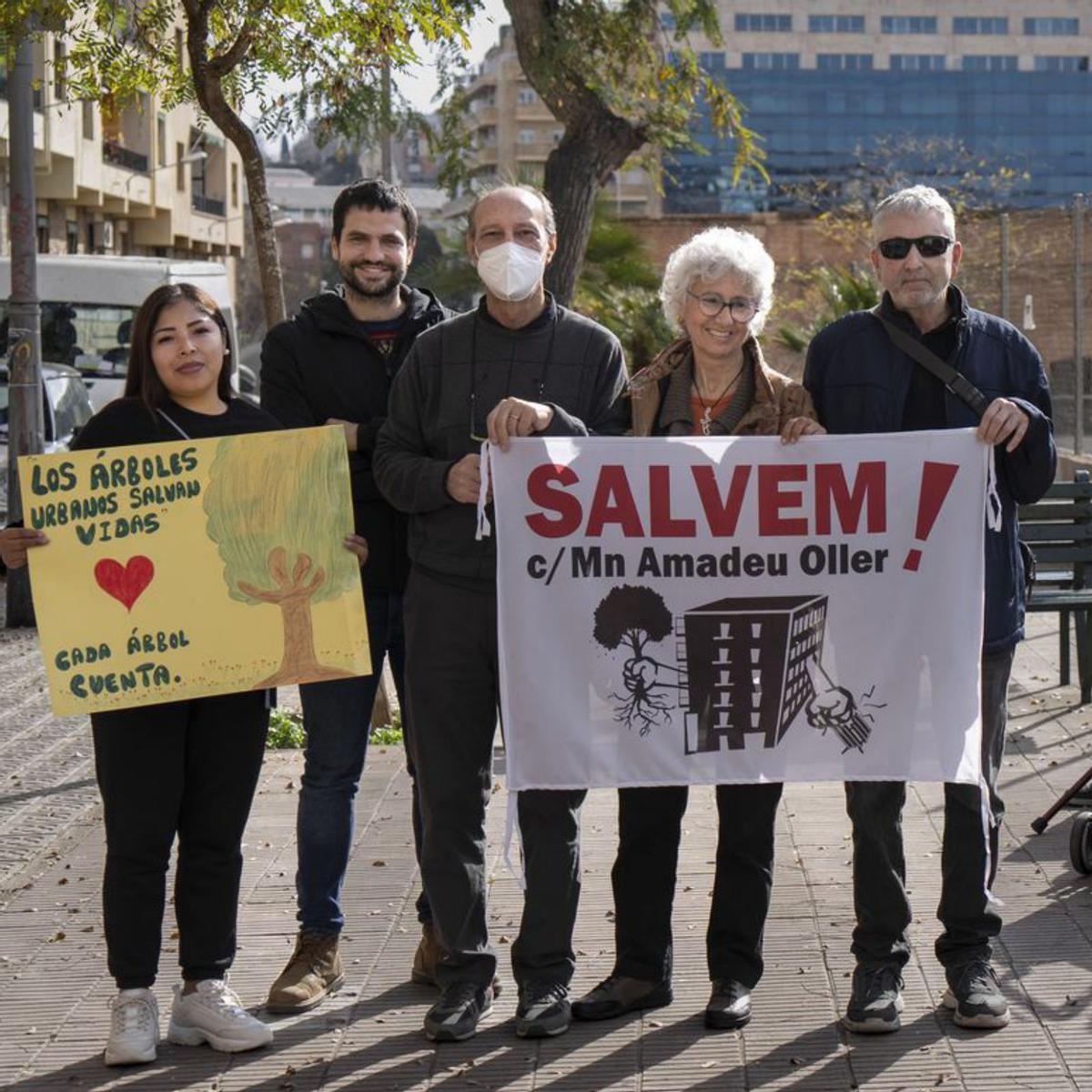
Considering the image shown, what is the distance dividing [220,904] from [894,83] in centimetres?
13598

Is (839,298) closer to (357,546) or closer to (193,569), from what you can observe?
(357,546)

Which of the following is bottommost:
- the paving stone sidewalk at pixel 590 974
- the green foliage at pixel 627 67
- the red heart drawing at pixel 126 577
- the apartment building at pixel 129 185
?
the paving stone sidewalk at pixel 590 974

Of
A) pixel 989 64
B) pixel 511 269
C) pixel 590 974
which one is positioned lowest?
pixel 590 974

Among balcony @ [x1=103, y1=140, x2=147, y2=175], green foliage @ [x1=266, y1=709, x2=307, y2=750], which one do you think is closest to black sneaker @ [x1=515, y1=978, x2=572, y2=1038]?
green foliage @ [x1=266, y1=709, x2=307, y2=750]

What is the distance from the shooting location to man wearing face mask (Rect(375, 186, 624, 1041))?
4895 mm

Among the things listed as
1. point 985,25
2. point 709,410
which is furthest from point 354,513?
point 985,25

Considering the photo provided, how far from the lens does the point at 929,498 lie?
4.93 metres

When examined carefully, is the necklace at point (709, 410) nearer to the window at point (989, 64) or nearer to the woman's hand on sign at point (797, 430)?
the woman's hand on sign at point (797, 430)

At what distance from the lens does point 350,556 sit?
198 inches

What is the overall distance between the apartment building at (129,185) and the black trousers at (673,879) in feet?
82.8

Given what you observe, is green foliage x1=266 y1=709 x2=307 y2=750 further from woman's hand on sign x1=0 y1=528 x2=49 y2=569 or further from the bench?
woman's hand on sign x1=0 y1=528 x2=49 y2=569

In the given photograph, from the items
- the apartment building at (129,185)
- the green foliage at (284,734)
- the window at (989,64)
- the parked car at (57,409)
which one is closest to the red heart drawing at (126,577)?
Result: the green foliage at (284,734)

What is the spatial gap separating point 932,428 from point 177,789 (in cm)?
213

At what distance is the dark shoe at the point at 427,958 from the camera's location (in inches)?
211
